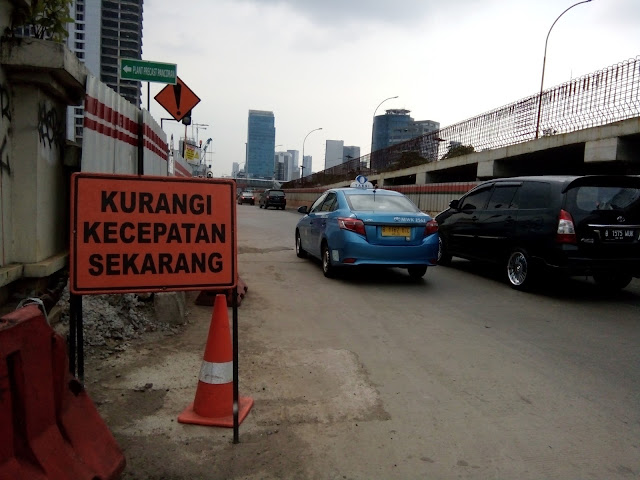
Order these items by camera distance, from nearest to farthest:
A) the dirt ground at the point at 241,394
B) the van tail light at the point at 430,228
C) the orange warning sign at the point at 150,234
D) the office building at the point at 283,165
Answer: the dirt ground at the point at 241,394
the orange warning sign at the point at 150,234
the van tail light at the point at 430,228
the office building at the point at 283,165

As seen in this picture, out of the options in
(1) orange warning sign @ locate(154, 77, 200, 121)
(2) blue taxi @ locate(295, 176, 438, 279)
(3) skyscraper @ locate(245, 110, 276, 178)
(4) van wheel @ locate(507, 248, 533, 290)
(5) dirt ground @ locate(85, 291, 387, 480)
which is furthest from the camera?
(3) skyscraper @ locate(245, 110, 276, 178)

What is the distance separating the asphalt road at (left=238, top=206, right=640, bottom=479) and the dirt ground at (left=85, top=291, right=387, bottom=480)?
0.13ft

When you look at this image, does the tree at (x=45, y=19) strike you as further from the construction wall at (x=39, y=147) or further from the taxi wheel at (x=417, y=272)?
the taxi wheel at (x=417, y=272)

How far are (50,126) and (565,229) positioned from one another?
634cm

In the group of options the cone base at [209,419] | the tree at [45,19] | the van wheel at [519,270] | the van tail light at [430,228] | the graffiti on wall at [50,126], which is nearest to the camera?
the cone base at [209,419]

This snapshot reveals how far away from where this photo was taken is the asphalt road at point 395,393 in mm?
2926

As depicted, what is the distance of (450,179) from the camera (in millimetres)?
26062

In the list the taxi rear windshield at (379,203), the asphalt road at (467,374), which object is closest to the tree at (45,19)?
the asphalt road at (467,374)

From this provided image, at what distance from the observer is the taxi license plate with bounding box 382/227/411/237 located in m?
7.92

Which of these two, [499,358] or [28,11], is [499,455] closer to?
[499,358]

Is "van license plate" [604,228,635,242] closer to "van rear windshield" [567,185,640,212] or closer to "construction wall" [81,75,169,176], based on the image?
"van rear windshield" [567,185,640,212]

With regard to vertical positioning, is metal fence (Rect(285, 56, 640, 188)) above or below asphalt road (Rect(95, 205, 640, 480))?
above

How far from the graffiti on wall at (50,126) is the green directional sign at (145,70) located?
5229mm

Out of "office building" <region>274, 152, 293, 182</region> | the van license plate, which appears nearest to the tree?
the van license plate
